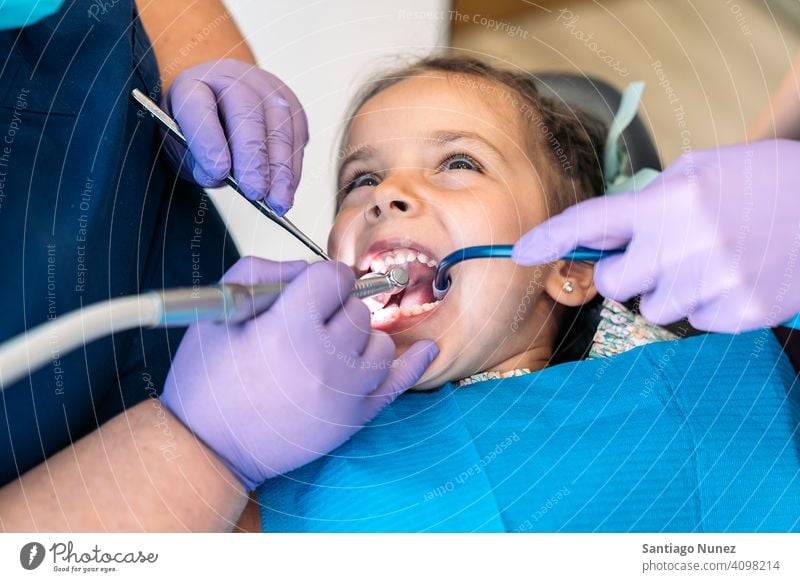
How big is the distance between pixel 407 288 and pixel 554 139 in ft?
0.97

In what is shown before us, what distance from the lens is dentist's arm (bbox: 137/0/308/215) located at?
81 centimetres

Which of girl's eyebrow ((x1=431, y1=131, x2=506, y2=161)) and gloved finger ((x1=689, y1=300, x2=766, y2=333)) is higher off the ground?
girl's eyebrow ((x1=431, y1=131, x2=506, y2=161))

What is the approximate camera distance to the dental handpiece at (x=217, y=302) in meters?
0.56

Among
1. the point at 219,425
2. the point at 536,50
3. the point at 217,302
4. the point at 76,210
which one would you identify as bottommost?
the point at 219,425

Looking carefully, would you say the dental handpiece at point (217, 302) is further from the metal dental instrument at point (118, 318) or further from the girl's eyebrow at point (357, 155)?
the girl's eyebrow at point (357, 155)

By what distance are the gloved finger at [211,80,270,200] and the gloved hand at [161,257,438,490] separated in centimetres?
15

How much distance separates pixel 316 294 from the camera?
0.66 metres

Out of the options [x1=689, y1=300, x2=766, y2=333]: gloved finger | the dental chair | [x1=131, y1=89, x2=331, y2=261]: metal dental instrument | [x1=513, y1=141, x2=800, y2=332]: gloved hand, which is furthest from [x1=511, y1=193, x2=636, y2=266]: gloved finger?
the dental chair

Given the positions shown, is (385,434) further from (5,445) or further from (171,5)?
(171,5)

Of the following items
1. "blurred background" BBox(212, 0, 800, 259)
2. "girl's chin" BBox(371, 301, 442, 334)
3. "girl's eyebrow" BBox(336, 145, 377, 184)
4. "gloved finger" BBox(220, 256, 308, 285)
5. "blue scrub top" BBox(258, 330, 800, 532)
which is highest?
"blurred background" BBox(212, 0, 800, 259)

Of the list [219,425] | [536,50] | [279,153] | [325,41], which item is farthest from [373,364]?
[536,50]

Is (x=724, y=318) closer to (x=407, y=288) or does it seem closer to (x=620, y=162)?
(x=407, y=288)

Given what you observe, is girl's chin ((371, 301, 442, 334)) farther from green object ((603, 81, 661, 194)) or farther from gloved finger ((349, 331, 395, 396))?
green object ((603, 81, 661, 194))
